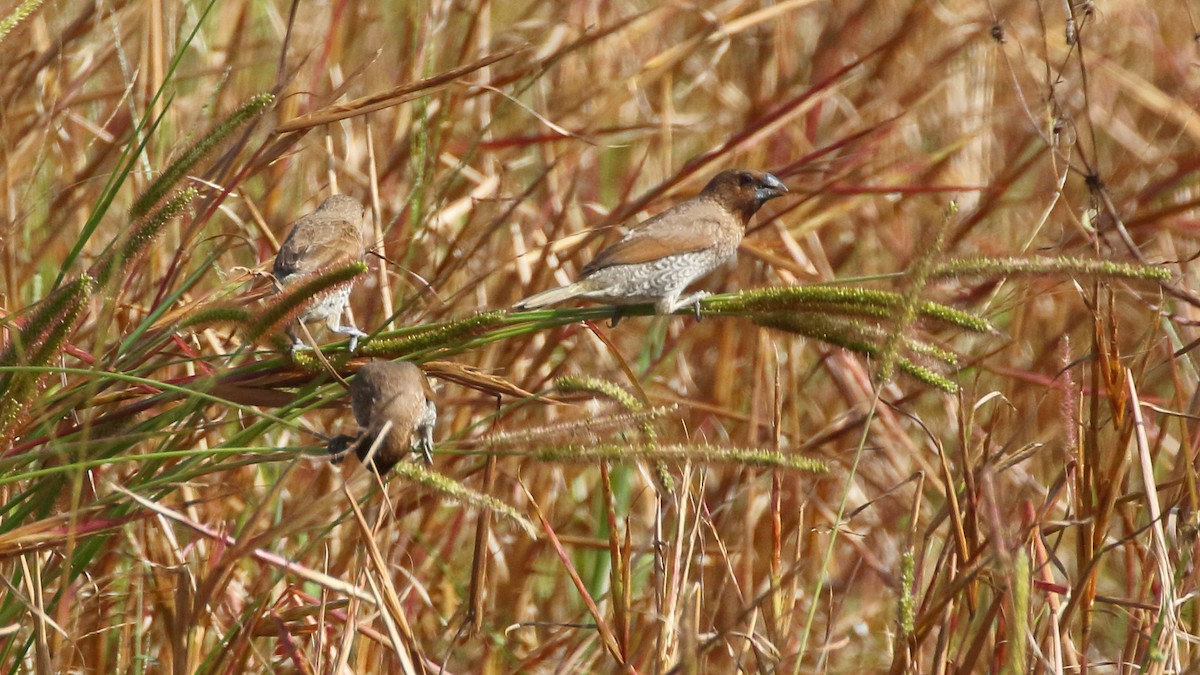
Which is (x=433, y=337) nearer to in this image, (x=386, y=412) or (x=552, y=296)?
(x=386, y=412)

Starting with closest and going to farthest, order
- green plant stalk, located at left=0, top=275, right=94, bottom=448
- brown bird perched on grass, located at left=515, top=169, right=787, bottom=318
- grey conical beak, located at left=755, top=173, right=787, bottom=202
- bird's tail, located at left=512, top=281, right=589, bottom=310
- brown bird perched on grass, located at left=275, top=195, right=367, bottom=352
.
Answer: green plant stalk, located at left=0, top=275, right=94, bottom=448
bird's tail, located at left=512, top=281, right=589, bottom=310
brown bird perched on grass, located at left=275, top=195, right=367, bottom=352
brown bird perched on grass, located at left=515, top=169, right=787, bottom=318
grey conical beak, located at left=755, top=173, right=787, bottom=202

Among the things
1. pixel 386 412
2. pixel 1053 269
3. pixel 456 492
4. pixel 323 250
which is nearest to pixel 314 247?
pixel 323 250

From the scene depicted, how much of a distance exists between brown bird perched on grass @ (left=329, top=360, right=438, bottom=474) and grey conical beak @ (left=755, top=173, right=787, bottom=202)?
2.60 m

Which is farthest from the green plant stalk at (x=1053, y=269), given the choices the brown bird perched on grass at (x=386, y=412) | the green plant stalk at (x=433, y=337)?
the brown bird perched on grass at (x=386, y=412)

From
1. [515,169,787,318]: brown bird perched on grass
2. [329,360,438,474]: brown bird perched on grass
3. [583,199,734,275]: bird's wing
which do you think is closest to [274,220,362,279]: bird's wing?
[515,169,787,318]: brown bird perched on grass

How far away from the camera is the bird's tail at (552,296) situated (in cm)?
332

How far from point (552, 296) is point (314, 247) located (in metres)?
0.72

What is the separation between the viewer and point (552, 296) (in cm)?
368

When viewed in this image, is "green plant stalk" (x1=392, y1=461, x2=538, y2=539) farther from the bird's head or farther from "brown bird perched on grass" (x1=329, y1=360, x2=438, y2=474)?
the bird's head

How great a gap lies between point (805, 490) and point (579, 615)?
104 cm

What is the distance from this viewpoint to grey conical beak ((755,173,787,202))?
485 cm

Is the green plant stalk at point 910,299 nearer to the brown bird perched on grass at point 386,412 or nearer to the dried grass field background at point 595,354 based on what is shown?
the dried grass field background at point 595,354

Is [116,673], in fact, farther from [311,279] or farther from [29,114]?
[29,114]

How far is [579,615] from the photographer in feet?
14.4
